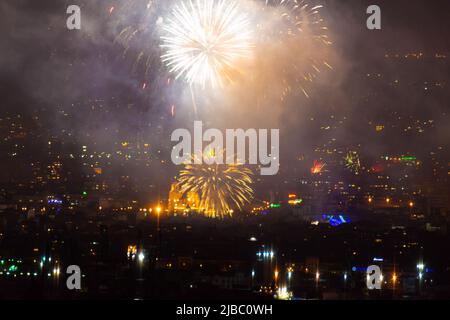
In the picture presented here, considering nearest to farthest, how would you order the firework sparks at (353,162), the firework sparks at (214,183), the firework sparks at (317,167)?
the firework sparks at (214,183) → the firework sparks at (317,167) → the firework sparks at (353,162)

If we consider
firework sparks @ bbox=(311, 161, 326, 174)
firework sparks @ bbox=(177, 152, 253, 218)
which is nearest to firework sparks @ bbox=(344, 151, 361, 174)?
firework sparks @ bbox=(311, 161, 326, 174)

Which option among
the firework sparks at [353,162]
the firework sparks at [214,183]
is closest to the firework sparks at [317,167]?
the firework sparks at [353,162]

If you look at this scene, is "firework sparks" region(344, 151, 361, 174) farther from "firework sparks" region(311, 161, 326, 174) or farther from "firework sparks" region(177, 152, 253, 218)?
"firework sparks" region(177, 152, 253, 218)

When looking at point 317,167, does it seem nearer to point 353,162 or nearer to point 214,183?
point 353,162

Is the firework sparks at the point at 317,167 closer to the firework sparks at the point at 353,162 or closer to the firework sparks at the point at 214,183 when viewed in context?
the firework sparks at the point at 353,162

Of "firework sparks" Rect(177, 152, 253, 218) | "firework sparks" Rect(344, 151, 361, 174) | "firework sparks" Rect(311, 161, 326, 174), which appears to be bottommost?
"firework sparks" Rect(177, 152, 253, 218)

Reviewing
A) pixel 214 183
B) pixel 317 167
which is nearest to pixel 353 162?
pixel 317 167
